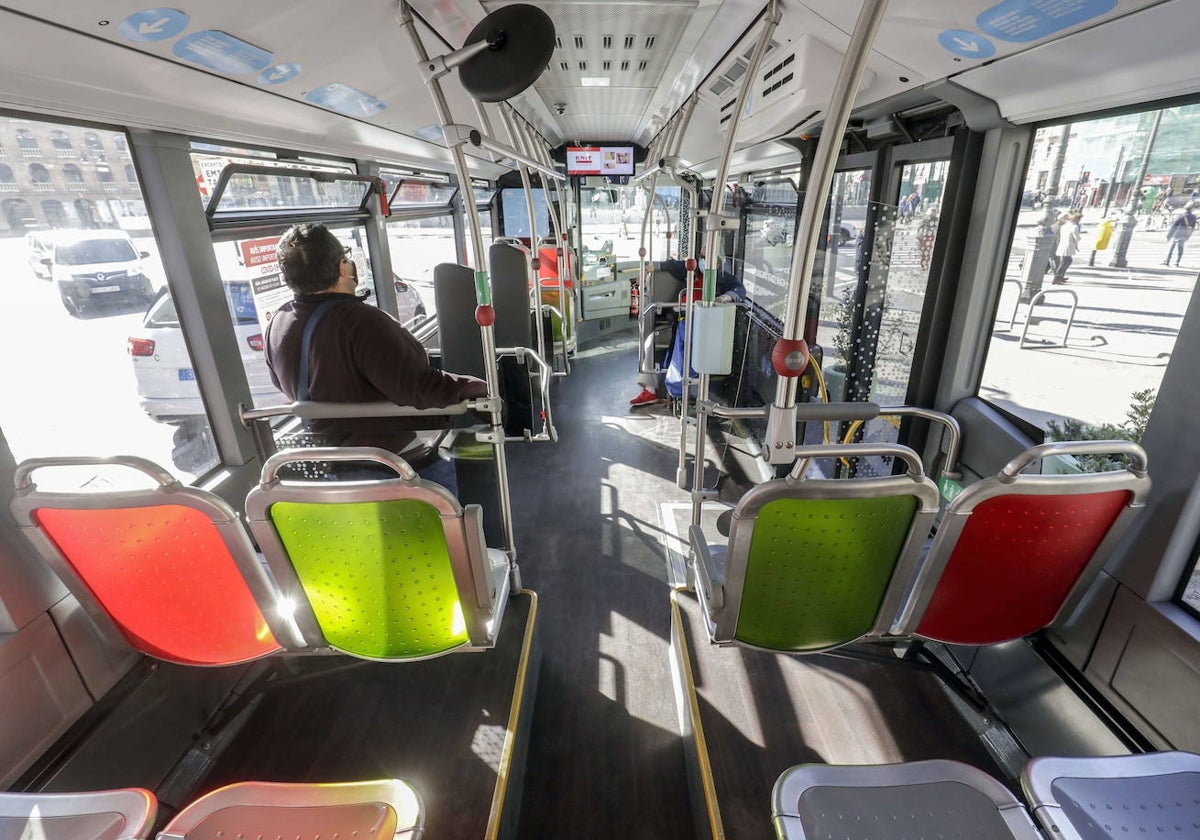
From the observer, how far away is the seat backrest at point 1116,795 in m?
1.21

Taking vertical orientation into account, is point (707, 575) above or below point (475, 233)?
below

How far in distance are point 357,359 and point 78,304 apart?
3.58 ft

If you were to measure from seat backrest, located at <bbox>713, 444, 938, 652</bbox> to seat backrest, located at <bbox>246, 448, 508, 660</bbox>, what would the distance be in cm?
75

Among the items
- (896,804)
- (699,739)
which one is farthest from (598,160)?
(896,804)

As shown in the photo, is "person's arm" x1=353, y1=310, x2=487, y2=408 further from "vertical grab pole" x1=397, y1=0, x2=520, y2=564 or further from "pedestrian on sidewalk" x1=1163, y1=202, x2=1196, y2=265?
"pedestrian on sidewalk" x1=1163, y1=202, x2=1196, y2=265

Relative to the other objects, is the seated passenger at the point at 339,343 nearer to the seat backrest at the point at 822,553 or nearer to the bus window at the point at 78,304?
the bus window at the point at 78,304

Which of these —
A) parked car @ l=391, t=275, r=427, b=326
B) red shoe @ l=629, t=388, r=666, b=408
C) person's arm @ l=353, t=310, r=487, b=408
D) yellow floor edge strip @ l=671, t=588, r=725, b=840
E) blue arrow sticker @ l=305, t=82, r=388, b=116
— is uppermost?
blue arrow sticker @ l=305, t=82, r=388, b=116

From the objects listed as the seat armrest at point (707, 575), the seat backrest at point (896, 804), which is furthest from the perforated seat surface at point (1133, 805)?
the seat armrest at point (707, 575)

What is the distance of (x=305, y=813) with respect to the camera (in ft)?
4.45

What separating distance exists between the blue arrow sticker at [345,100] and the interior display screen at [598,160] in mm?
5469

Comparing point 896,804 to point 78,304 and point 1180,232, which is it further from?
point 78,304

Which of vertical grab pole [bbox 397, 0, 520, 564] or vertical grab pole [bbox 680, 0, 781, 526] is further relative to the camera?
vertical grab pole [bbox 680, 0, 781, 526]

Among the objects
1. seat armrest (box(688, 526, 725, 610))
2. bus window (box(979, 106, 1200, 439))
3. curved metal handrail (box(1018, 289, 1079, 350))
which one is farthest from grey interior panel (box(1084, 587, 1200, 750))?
seat armrest (box(688, 526, 725, 610))

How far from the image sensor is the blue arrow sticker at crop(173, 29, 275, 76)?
1.60 m
